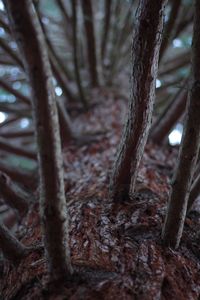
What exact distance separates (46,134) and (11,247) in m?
0.48

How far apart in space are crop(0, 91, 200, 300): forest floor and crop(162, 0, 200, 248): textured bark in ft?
0.38

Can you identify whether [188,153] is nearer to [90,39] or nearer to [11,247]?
[11,247]

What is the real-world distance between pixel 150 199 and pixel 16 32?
2.69ft

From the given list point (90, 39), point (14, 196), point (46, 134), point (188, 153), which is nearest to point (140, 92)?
point (188, 153)

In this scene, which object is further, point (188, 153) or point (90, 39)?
point (90, 39)

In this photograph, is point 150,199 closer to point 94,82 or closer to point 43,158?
point 43,158

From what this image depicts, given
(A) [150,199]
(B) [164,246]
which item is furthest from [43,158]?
(A) [150,199]

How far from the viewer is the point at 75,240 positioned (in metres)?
1.15

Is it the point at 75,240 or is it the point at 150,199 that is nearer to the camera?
the point at 75,240

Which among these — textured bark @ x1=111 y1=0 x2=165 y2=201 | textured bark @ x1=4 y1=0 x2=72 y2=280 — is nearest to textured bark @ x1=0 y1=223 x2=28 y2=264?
textured bark @ x1=4 y1=0 x2=72 y2=280

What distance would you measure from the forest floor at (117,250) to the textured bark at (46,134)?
102mm

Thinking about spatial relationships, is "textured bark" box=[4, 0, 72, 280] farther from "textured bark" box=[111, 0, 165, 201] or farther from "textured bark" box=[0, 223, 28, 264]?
"textured bark" box=[111, 0, 165, 201]

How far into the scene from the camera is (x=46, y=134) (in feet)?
2.66

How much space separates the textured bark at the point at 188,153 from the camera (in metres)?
0.93
